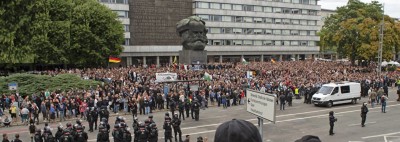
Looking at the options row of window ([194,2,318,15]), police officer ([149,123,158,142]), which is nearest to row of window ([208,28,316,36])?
row of window ([194,2,318,15])

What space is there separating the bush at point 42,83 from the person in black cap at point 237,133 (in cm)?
3099

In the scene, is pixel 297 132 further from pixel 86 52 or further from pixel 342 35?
pixel 342 35

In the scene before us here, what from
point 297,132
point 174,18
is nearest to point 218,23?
point 174,18

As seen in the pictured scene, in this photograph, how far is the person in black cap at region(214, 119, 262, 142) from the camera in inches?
114

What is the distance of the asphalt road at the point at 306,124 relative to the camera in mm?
20281

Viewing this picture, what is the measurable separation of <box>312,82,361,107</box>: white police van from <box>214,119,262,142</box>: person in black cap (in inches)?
1114

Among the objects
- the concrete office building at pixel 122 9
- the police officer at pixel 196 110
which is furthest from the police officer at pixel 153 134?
the concrete office building at pixel 122 9

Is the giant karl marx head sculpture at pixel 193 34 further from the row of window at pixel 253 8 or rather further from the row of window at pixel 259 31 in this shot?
the row of window at pixel 259 31

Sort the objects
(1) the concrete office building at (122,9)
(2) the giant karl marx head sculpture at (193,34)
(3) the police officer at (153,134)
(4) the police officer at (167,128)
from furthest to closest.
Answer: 1. (1) the concrete office building at (122,9)
2. (2) the giant karl marx head sculpture at (193,34)
3. (4) the police officer at (167,128)
4. (3) the police officer at (153,134)

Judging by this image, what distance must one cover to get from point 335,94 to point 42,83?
76.3 ft

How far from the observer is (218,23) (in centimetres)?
8000

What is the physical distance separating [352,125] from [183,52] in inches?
1257

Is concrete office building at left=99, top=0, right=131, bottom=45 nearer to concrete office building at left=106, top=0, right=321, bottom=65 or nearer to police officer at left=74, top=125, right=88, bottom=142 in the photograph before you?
concrete office building at left=106, top=0, right=321, bottom=65

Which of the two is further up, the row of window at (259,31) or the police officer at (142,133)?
the row of window at (259,31)
